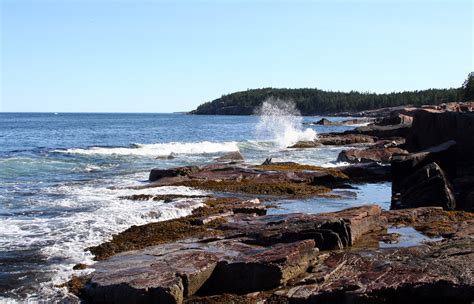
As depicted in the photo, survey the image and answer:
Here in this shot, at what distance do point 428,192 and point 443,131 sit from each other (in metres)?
11.6

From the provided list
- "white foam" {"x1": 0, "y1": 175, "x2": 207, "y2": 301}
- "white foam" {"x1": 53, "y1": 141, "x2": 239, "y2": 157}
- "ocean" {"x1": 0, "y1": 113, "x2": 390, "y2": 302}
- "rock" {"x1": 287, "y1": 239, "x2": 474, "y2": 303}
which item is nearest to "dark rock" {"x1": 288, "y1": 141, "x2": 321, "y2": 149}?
"white foam" {"x1": 53, "y1": 141, "x2": 239, "y2": 157}

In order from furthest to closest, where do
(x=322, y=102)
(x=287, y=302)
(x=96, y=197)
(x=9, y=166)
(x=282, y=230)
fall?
(x=322, y=102), (x=9, y=166), (x=96, y=197), (x=282, y=230), (x=287, y=302)

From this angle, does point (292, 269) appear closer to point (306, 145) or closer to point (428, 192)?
point (428, 192)

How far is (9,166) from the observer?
32.1 m

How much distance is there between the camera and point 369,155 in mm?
30875

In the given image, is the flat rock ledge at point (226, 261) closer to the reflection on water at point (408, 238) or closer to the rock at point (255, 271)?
the rock at point (255, 271)

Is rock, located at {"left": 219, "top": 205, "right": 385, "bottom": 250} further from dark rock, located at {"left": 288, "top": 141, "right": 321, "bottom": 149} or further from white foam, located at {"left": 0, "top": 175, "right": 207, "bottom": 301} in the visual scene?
dark rock, located at {"left": 288, "top": 141, "right": 321, "bottom": 149}

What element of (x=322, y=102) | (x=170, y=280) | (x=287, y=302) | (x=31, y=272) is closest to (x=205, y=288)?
(x=170, y=280)

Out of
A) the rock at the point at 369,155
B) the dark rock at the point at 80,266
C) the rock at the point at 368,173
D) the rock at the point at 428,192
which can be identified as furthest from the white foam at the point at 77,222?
the rock at the point at 369,155

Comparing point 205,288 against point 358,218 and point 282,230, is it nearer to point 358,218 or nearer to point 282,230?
point 282,230

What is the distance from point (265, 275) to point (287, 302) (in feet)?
2.68

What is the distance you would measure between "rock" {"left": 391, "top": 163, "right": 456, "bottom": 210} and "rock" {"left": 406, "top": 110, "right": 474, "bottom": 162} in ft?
24.2

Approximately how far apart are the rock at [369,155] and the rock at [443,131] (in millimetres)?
1146

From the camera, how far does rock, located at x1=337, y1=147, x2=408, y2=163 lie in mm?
30297
